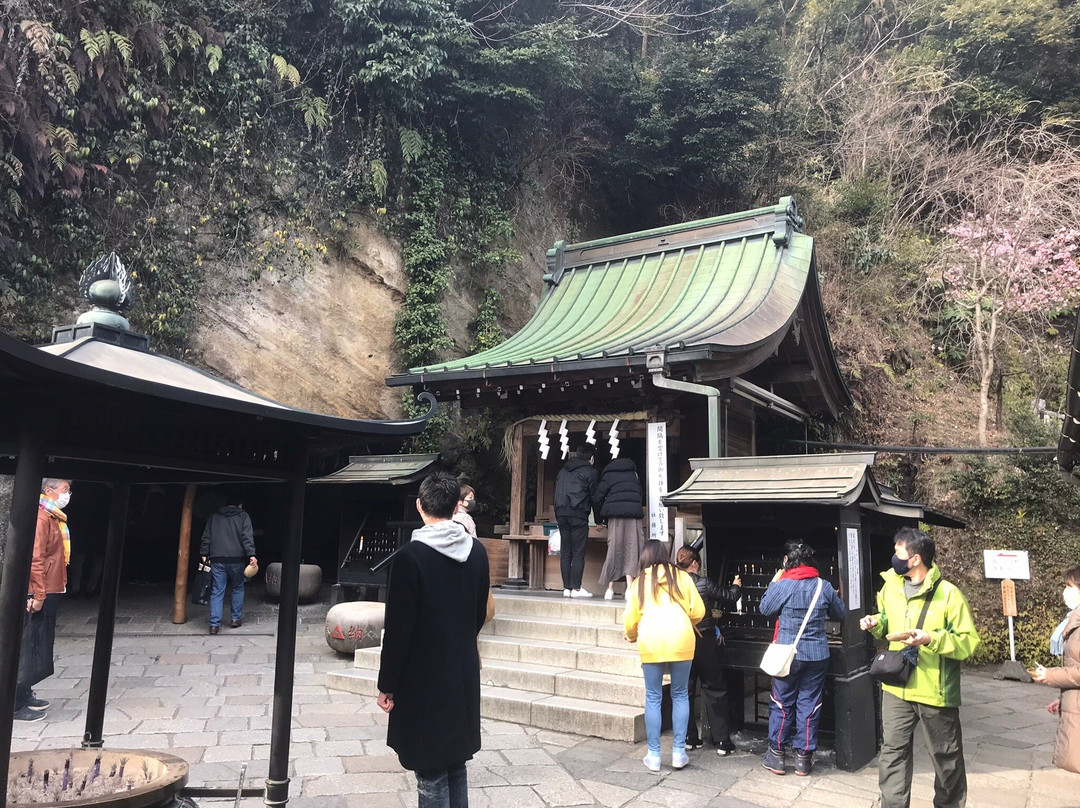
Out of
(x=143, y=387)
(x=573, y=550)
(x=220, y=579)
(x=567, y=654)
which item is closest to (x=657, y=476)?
(x=573, y=550)

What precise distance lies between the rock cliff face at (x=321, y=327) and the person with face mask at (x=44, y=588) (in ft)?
18.7

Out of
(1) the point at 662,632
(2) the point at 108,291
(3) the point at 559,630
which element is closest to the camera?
(2) the point at 108,291

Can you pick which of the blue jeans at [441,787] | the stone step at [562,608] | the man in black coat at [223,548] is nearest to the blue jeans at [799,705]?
the stone step at [562,608]

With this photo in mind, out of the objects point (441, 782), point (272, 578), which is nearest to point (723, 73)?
point (272, 578)

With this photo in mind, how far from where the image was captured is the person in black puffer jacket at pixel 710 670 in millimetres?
5797

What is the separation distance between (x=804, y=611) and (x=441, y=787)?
10.1ft

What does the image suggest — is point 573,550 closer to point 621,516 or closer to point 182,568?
point 621,516

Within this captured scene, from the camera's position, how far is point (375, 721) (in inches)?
246

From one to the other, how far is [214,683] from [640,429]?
18.5 ft

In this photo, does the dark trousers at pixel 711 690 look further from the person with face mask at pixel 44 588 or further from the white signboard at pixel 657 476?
the person with face mask at pixel 44 588

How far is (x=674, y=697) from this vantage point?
5367 mm

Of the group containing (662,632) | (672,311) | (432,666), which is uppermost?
(672,311)

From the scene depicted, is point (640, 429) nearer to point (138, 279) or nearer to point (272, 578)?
point (272, 578)

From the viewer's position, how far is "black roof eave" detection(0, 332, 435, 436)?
2428mm
